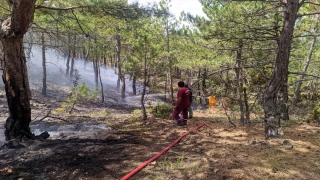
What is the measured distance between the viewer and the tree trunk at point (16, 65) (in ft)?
16.1

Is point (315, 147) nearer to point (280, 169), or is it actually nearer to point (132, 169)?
point (280, 169)

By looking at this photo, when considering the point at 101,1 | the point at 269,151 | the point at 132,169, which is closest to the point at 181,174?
the point at 132,169

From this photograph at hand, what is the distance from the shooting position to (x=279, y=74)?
4.74 metres

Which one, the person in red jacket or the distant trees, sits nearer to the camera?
the distant trees

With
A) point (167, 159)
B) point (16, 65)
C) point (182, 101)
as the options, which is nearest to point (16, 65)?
point (16, 65)

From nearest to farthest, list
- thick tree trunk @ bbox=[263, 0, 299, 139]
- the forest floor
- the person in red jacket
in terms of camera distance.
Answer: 1. the forest floor
2. thick tree trunk @ bbox=[263, 0, 299, 139]
3. the person in red jacket

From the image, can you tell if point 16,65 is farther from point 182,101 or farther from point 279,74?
point 279,74

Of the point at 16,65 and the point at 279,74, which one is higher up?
the point at 16,65

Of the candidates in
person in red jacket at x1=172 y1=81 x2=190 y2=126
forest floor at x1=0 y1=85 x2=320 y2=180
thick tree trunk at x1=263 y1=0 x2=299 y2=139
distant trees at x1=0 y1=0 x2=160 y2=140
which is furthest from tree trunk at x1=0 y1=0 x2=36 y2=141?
thick tree trunk at x1=263 y1=0 x2=299 y2=139

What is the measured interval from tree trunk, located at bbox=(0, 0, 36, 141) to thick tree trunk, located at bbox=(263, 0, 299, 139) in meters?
5.40

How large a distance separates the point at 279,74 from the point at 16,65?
19.2 feet

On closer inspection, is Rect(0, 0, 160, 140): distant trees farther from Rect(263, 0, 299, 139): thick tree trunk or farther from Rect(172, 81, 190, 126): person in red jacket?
Rect(263, 0, 299, 139): thick tree trunk

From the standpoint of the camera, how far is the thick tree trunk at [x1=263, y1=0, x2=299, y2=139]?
15.2 feet

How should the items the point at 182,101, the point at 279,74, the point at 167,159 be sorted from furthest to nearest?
1. the point at 182,101
2. the point at 279,74
3. the point at 167,159
